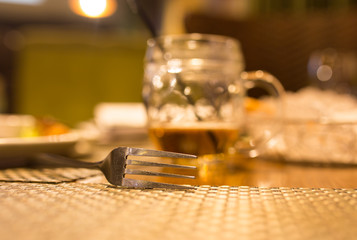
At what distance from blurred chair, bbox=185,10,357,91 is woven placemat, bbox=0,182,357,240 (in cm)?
137

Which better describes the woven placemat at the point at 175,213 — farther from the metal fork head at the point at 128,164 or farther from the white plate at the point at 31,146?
the white plate at the point at 31,146

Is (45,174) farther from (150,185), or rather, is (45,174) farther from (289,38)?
(289,38)

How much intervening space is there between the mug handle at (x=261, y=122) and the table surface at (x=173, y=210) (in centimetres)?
15

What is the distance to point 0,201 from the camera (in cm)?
29

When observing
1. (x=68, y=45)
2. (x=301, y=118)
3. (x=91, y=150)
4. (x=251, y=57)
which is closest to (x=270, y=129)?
(x=301, y=118)

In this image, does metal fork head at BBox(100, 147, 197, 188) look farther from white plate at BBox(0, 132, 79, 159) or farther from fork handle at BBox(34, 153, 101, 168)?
white plate at BBox(0, 132, 79, 159)

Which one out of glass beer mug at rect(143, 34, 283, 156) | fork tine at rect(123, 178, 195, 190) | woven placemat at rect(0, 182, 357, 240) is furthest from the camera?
glass beer mug at rect(143, 34, 283, 156)

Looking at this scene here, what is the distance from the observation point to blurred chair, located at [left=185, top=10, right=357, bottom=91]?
163 centimetres

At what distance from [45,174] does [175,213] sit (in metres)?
0.22

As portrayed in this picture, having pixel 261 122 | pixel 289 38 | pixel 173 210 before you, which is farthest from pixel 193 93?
pixel 289 38

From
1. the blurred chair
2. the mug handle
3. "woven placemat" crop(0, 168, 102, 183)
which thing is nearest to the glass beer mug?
the mug handle

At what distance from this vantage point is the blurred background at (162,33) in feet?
5.12

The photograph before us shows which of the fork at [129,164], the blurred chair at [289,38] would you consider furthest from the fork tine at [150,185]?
the blurred chair at [289,38]

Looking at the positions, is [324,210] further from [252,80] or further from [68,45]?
[68,45]
